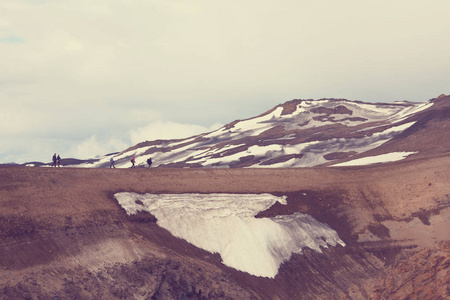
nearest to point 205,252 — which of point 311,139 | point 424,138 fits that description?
point 424,138

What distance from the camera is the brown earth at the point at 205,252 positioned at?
38719mm

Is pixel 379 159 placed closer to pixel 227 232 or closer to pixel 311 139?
pixel 311 139

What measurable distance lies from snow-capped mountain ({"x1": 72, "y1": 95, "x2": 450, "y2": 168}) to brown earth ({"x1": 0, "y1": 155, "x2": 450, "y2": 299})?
32705 mm

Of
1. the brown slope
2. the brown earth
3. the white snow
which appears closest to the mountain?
the brown earth

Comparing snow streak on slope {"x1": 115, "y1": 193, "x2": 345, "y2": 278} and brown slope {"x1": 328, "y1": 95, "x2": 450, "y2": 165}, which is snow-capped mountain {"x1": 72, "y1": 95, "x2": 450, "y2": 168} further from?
snow streak on slope {"x1": 115, "y1": 193, "x2": 345, "y2": 278}

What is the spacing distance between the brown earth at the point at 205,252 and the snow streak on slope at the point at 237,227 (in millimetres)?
982

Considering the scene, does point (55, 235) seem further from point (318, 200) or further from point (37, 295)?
point (318, 200)

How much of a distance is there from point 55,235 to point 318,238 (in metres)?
24.7

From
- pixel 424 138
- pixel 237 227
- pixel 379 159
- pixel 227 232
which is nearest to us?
pixel 227 232

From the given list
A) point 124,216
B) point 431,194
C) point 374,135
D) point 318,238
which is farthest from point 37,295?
point 374,135

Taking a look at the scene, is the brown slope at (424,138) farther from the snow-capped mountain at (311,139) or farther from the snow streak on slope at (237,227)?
the snow streak on slope at (237,227)

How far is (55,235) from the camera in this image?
40.8 meters

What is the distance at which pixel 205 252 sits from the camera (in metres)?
47.5

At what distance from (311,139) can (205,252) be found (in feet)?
283
